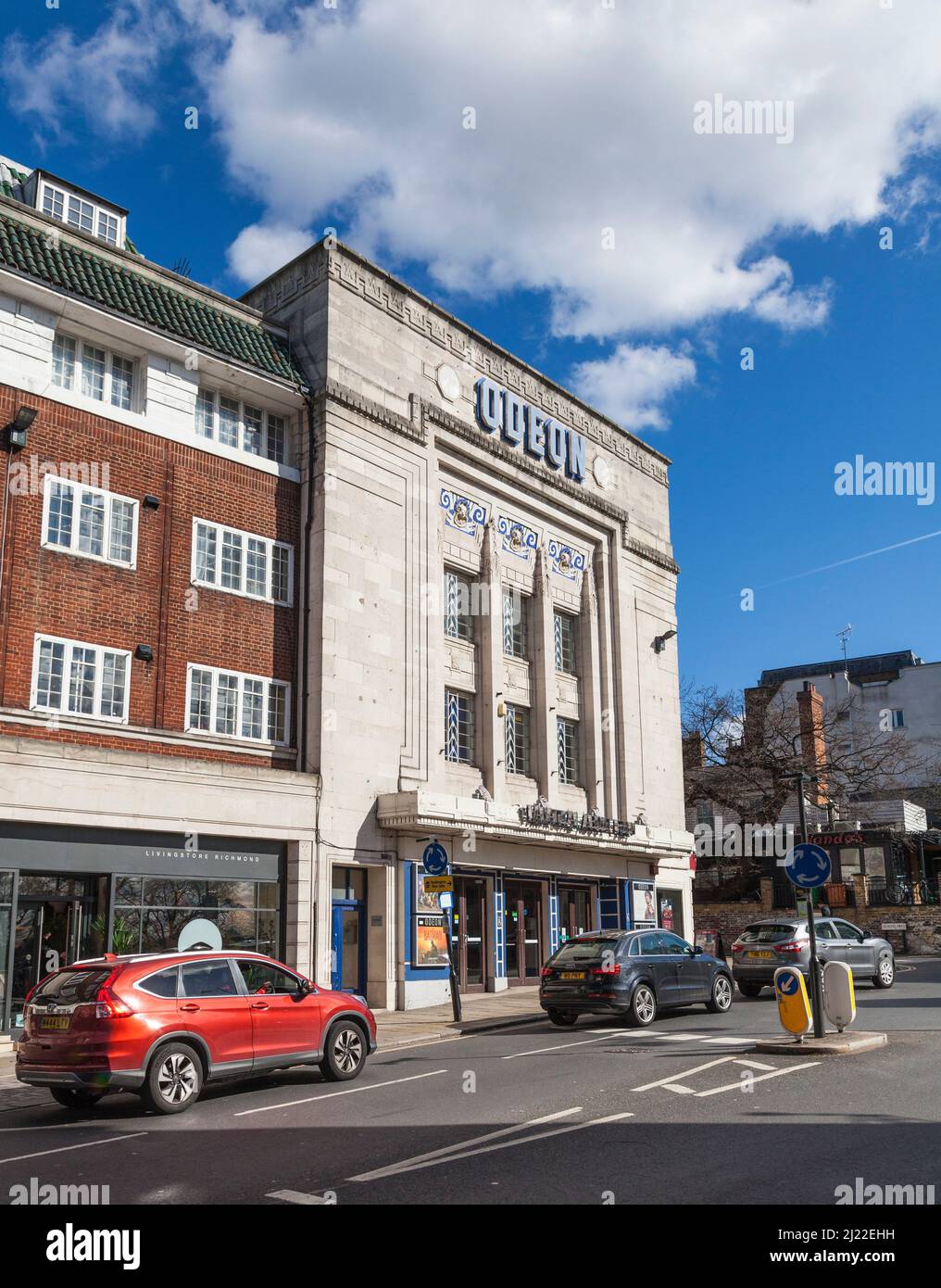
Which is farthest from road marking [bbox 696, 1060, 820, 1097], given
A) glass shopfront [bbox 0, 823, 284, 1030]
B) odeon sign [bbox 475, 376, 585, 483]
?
odeon sign [bbox 475, 376, 585, 483]

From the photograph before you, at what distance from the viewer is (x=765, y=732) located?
148 ft

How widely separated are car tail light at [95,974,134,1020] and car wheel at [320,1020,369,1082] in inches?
111

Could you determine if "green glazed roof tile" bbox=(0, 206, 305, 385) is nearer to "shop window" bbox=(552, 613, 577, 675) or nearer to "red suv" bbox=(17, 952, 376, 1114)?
"shop window" bbox=(552, 613, 577, 675)

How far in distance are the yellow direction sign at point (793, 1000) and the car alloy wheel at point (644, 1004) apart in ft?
12.4

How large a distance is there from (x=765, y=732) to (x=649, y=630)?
13.3 metres

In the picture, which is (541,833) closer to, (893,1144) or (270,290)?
(270,290)

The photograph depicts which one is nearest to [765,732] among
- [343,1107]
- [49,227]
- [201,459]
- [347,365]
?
[347,365]

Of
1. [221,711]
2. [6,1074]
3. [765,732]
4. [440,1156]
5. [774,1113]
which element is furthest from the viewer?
[765,732]

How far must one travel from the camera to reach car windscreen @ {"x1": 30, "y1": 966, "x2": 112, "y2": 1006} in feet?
37.5

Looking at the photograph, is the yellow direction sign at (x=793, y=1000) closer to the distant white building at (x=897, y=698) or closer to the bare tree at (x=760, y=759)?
the bare tree at (x=760, y=759)

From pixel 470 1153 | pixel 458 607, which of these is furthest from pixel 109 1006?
pixel 458 607

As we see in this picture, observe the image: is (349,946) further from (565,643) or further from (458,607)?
(565,643)

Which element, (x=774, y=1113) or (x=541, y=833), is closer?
(x=774, y=1113)

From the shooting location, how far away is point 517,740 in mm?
28938
